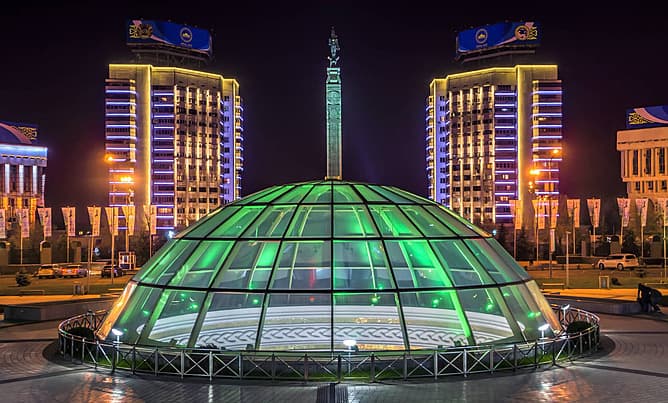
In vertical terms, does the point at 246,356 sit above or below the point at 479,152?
below

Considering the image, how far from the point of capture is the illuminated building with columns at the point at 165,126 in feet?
464

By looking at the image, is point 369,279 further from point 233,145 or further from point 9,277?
point 233,145

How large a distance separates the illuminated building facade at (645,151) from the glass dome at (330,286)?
463ft

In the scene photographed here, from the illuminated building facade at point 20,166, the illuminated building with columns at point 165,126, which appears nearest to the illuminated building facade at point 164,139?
the illuminated building with columns at point 165,126

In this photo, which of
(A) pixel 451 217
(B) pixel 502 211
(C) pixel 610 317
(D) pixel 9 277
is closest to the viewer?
(A) pixel 451 217

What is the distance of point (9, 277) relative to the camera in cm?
7144

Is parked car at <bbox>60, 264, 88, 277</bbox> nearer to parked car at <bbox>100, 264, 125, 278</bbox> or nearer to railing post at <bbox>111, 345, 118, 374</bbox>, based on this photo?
parked car at <bbox>100, 264, 125, 278</bbox>

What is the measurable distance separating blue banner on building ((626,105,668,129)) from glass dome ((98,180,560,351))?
144m

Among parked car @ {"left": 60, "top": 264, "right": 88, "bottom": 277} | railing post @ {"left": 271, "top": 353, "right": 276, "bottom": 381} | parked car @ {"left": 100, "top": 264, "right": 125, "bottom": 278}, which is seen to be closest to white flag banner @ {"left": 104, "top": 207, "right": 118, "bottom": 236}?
parked car @ {"left": 100, "top": 264, "right": 125, "bottom": 278}

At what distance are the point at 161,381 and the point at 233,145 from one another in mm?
144127

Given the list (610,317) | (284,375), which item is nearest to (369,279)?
(284,375)

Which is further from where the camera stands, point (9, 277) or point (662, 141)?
point (662, 141)

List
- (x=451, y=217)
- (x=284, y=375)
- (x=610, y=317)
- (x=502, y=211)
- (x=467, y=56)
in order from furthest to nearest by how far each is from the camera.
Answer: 1. (x=467, y=56)
2. (x=502, y=211)
3. (x=610, y=317)
4. (x=451, y=217)
5. (x=284, y=375)

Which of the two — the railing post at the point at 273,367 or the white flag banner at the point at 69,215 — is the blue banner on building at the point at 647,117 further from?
the railing post at the point at 273,367
